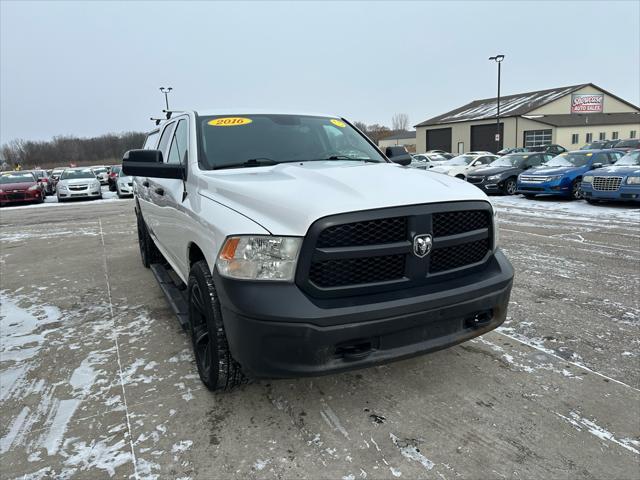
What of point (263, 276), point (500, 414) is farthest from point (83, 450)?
point (500, 414)

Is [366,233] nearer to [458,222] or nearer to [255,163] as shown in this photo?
[458,222]

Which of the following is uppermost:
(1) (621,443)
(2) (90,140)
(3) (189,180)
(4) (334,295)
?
(2) (90,140)

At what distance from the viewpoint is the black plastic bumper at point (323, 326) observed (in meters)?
2.24

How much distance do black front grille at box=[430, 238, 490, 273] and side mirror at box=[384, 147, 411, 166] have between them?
5.39 feet

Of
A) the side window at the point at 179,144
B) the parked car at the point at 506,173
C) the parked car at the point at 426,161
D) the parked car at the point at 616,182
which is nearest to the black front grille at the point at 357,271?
the side window at the point at 179,144

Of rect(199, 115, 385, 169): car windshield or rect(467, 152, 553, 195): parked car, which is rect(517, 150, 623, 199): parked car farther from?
rect(199, 115, 385, 169): car windshield

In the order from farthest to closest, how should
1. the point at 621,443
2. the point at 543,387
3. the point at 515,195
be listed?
the point at 515,195 → the point at 543,387 → the point at 621,443

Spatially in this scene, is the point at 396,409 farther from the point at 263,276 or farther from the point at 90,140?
the point at 90,140

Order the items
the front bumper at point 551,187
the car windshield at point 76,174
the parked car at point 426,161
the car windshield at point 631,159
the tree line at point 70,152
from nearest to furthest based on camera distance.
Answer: the car windshield at point 631,159 → the front bumper at point 551,187 → the car windshield at point 76,174 → the parked car at point 426,161 → the tree line at point 70,152

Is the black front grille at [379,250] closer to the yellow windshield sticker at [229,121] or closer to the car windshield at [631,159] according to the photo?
the yellow windshield sticker at [229,121]

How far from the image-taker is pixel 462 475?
2.20m

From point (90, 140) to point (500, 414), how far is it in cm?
9266

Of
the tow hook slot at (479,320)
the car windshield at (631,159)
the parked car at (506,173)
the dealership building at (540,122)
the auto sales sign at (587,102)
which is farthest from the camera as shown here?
the auto sales sign at (587,102)

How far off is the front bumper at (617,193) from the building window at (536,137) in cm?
3882
